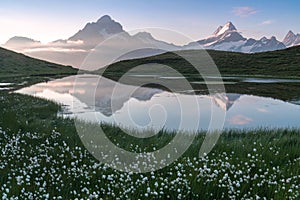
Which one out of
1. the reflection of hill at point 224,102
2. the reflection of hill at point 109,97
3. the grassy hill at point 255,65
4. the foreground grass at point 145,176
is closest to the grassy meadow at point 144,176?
the foreground grass at point 145,176

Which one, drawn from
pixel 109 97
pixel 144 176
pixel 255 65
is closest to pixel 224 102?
pixel 109 97

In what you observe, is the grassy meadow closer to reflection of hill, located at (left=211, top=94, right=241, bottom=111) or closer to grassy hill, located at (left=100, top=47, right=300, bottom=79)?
reflection of hill, located at (left=211, top=94, right=241, bottom=111)

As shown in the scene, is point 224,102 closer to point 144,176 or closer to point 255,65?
point 144,176

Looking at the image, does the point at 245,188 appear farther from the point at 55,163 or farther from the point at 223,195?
the point at 55,163

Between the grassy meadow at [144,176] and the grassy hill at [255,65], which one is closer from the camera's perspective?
the grassy meadow at [144,176]

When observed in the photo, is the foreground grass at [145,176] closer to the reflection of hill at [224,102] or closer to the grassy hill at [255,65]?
the reflection of hill at [224,102]

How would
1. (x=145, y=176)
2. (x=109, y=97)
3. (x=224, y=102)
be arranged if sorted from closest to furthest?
1. (x=145, y=176)
2. (x=224, y=102)
3. (x=109, y=97)

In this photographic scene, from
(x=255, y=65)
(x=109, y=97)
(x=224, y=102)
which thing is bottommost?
(x=224, y=102)

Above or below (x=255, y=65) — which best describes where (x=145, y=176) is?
below

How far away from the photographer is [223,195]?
8070 mm

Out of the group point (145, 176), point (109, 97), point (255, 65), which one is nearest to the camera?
point (145, 176)

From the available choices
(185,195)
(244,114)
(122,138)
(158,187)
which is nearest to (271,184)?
(185,195)

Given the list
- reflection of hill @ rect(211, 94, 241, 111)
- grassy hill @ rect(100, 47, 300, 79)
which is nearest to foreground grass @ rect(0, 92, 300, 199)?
reflection of hill @ rect(211, 94, 241, 111)

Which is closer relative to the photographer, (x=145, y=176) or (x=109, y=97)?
(x=145, y=176)
